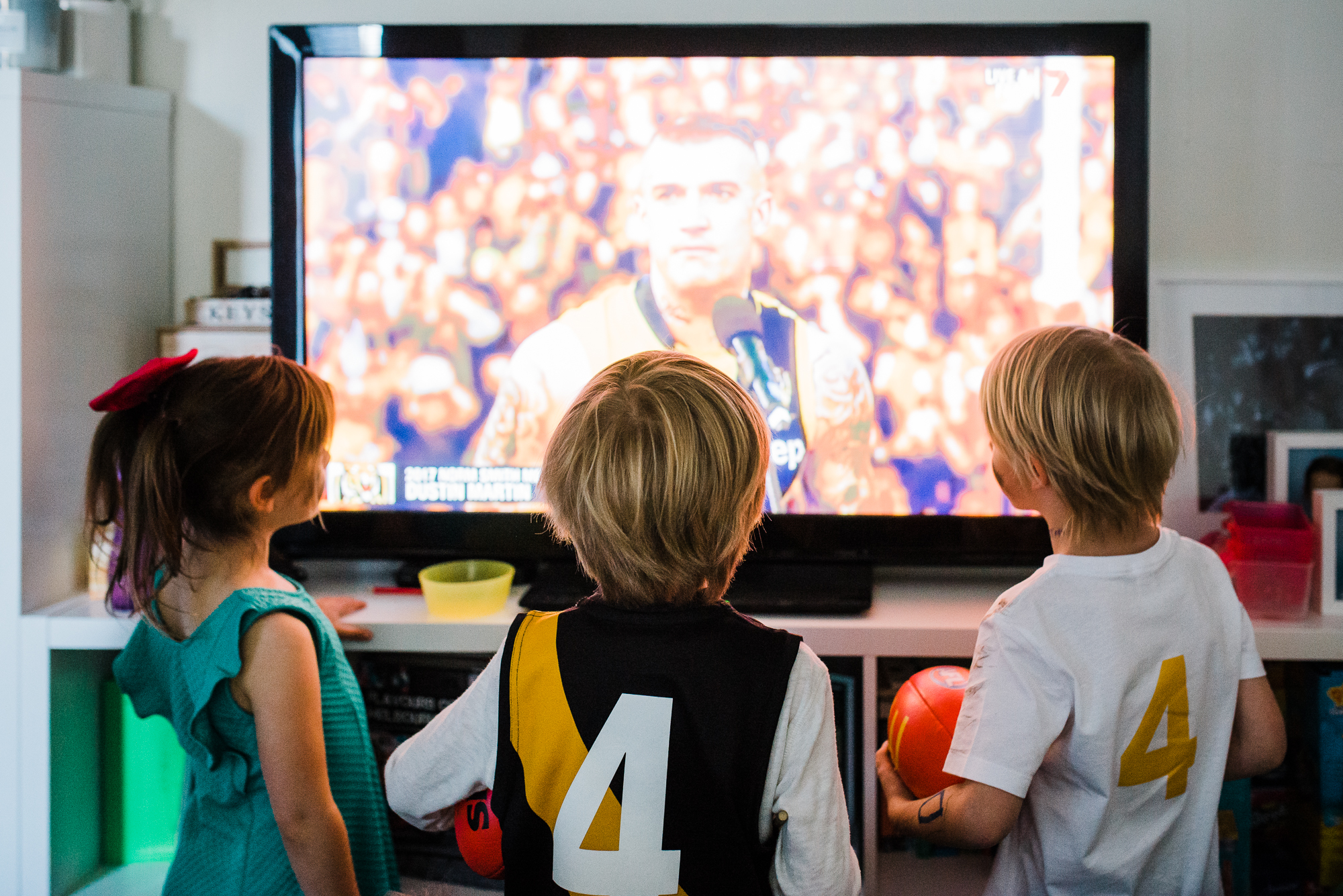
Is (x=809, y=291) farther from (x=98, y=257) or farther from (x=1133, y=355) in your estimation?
(x=98, y=257)

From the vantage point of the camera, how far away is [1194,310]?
2.13 m

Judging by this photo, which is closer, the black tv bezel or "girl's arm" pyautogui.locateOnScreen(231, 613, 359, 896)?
"girl's arm" pyautogui.locateOnScreen(231, 613, 359, 896)

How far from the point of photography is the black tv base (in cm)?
178

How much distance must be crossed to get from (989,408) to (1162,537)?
0.92 feet

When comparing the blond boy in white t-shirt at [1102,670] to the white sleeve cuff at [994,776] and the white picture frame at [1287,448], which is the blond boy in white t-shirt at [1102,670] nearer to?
the white sleeve cuff at [994,776]

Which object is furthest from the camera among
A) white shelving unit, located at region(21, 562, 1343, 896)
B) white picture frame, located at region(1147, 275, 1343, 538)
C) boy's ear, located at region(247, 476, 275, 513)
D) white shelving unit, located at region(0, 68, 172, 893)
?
white picture frame, located at region(1147, 275, 1343, 538)

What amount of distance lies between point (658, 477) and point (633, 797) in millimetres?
353

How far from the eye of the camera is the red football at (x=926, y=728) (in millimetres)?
1342

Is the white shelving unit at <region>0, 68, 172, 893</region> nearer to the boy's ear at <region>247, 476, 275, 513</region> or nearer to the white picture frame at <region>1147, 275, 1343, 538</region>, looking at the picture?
the boy's ear at <region>247, 476, 275, 513</region>

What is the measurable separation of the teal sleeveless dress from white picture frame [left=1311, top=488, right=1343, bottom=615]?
1745 millimetres

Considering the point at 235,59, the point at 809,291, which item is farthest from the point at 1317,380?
the point at 235,59

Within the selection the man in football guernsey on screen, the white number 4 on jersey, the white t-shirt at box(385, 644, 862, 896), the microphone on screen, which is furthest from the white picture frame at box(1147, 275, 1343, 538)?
the white number 4 on jersey

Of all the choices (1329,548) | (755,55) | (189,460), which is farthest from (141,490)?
(1329,548)

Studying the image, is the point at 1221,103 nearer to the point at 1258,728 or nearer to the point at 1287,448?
the point at 1287,448
